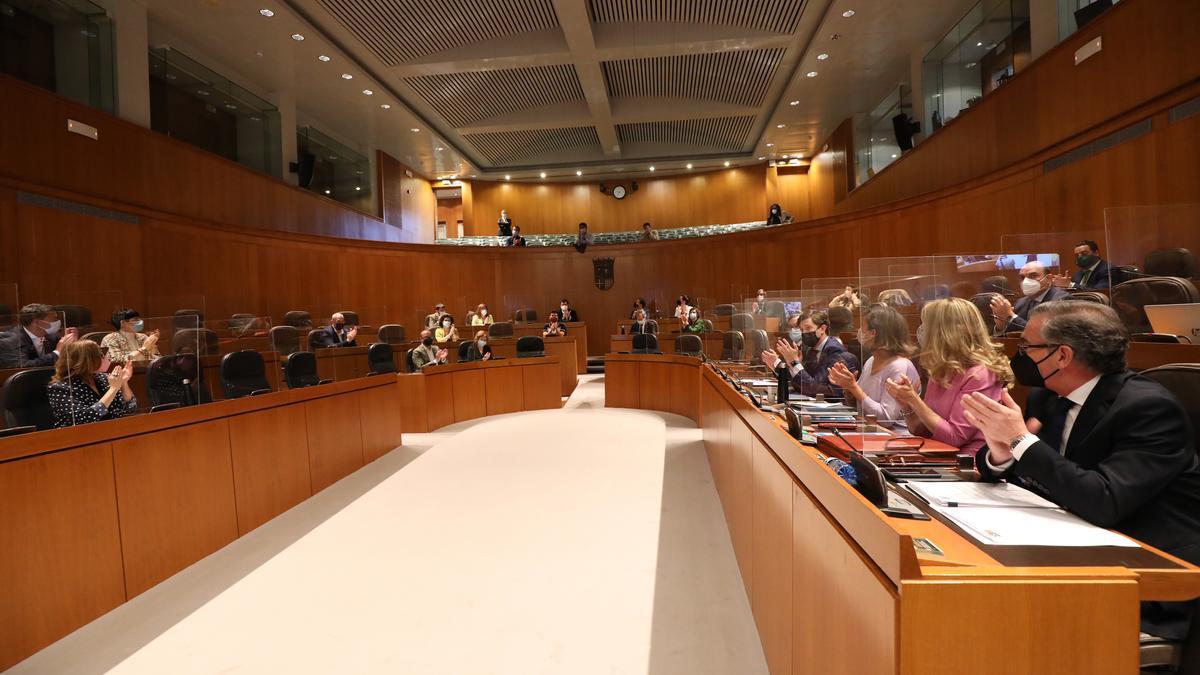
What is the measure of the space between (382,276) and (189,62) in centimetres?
495

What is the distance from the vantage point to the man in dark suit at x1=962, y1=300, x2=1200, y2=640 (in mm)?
1271

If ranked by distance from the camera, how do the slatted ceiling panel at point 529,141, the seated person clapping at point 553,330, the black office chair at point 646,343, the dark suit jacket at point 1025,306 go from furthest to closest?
1. the slatted ceiling panel at point 529,141
2. the seated person clapping at point 553,330
3. the black office chair at point 646,343
4. the dark suit jacket at point 1025,306

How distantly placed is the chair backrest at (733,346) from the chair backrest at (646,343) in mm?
2586

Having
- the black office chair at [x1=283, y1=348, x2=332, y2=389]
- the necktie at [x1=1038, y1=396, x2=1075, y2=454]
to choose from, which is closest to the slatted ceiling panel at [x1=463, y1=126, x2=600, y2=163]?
the black office chair at [x1=283, y1=348, x2=332, y2=389]

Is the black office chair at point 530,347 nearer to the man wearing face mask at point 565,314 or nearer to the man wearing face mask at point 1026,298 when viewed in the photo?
the man wearing face mask at point 565,314

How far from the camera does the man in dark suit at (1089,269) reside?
12.9 feet

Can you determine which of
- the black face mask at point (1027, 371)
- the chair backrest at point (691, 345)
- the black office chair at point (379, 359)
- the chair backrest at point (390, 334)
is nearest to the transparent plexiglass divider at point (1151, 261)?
the black face mask at point (1027, 371)

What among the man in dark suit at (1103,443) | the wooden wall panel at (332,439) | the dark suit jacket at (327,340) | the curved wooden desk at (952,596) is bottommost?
the wooden wall panel at (332,439)

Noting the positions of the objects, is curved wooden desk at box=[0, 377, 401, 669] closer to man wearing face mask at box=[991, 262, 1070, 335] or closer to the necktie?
the necktie

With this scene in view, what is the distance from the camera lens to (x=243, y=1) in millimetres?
7332

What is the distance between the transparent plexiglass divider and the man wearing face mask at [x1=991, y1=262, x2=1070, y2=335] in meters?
0.39

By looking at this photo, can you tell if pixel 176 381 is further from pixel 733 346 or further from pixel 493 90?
pixel 493 90

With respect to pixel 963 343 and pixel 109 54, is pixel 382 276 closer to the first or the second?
pixel 109 54

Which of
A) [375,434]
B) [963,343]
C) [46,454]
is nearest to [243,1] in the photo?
[375,434]
